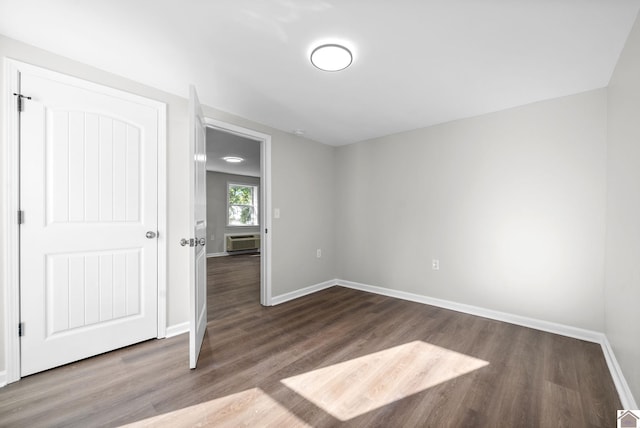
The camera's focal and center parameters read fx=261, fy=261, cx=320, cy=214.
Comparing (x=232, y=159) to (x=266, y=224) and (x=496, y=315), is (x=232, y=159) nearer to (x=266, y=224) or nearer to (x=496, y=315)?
(x=266, y=224)

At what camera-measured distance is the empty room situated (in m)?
1.50

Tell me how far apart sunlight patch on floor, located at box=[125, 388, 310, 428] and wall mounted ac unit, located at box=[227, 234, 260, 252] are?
246 inches

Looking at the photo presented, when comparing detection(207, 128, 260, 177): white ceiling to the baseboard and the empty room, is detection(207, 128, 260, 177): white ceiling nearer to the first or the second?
the empty room

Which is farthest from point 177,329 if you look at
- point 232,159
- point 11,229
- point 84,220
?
point 232,159

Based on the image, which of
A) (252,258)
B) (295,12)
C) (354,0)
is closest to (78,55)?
(295,12)

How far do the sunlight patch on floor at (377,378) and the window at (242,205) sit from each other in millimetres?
6633

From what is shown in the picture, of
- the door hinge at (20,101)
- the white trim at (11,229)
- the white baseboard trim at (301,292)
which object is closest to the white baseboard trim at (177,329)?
the white trim at (11,229)

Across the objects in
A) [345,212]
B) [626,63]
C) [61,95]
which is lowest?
[345,212]

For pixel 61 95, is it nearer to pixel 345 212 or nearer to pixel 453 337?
pixel 345 212

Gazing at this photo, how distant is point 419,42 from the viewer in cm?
169

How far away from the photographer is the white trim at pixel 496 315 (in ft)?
7.61

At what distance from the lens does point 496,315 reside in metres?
2.77

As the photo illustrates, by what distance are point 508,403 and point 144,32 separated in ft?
10.4

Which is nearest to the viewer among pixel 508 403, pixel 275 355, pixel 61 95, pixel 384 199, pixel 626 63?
pixel 508 403
